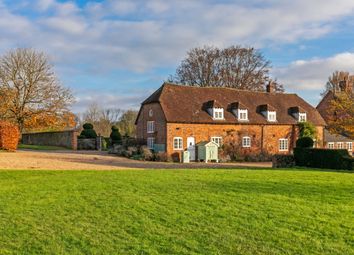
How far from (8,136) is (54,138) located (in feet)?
46.0

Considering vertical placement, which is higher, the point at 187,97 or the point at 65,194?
the point at 187,97

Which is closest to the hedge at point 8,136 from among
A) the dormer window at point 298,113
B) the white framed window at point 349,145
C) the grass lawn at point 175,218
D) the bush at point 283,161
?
the grass lawn at point 175,218

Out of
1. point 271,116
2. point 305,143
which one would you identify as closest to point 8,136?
point 305,143

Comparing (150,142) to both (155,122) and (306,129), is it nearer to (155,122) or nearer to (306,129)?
(155,122)

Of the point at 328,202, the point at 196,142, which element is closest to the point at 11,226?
the point at 328,202

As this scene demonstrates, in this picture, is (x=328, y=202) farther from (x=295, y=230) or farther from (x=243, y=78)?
(x=243, y=78)

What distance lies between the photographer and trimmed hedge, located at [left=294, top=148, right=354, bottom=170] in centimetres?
2509

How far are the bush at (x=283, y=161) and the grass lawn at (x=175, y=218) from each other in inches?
584

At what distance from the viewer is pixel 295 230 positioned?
7.33 meters

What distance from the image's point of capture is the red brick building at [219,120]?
3541 centimetres

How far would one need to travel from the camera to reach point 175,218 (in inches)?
317

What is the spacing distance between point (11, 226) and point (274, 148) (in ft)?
116

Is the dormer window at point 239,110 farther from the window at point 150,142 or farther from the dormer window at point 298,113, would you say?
the window at point 150,142

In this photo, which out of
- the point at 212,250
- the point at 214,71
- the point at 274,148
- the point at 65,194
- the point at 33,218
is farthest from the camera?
the point at 214,71
